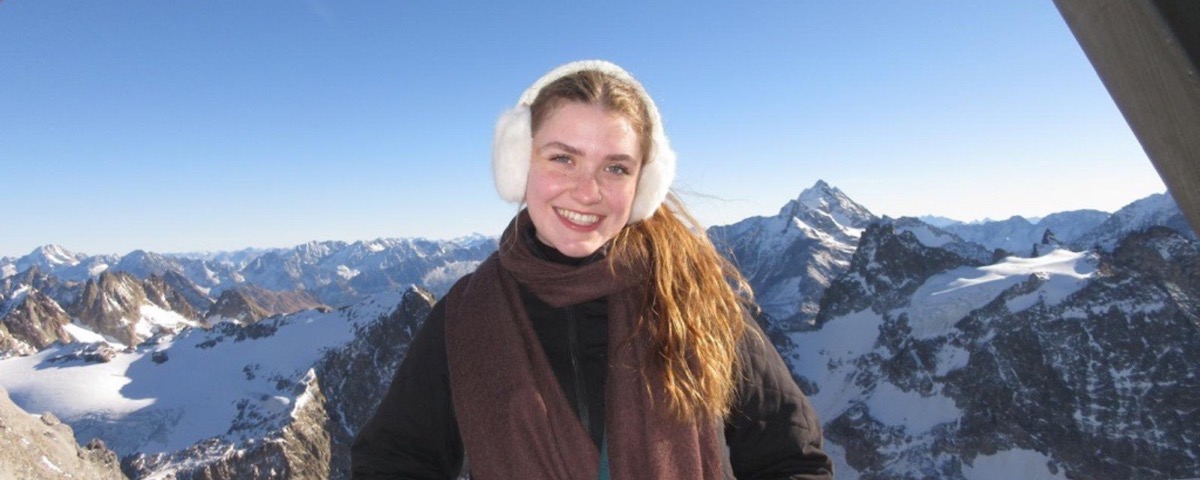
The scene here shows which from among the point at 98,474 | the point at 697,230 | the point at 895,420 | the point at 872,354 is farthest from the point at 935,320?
the point at 697,230

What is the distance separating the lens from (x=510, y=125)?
10.9 feet

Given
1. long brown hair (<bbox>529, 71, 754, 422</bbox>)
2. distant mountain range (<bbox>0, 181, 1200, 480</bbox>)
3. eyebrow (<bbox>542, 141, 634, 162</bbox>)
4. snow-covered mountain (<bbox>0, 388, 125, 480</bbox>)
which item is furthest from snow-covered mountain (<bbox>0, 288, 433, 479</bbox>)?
eyebrow (<bbox>542, 141, 634, 162</bbox>)

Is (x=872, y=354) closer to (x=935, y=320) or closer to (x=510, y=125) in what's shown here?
(x=935, y=320)

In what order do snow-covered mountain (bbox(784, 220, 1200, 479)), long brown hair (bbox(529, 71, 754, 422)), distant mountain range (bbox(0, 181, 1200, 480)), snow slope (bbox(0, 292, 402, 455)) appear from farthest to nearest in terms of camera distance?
snow slope (bbox(0, 292, 402, 455)) < distant mountain range (bbox(0, 181, 1200, 480)) < snow-covered mountain (bbox(784, 220, 1200, 479)) < long brown hair (bbox(529, 71, 754, 422))

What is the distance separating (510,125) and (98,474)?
200 ft

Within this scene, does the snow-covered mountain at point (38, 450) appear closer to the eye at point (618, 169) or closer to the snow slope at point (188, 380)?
the eye at point (618, 169)

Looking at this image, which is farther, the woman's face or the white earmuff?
the white earmuff

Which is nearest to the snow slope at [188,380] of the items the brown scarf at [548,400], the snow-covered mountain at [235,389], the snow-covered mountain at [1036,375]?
the snow-covered mountain at [235,389]

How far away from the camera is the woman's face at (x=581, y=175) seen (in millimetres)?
3041

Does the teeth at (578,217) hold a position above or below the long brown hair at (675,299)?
above

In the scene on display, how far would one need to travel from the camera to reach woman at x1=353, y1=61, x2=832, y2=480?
3004 millimetres

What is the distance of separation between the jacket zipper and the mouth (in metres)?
0.48

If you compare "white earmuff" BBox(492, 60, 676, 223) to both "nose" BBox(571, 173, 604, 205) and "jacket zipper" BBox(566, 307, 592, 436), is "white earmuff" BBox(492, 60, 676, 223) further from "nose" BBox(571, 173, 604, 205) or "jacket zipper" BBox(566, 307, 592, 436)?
"jacket zipper" BBox(566, 307, 592, 436)

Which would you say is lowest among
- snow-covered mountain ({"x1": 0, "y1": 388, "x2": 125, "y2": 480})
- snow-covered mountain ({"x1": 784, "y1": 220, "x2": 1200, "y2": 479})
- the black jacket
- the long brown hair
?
snow-covered mountain ({"x1": 784, "y1": 220, "x2": 1200, "y2": 479})
